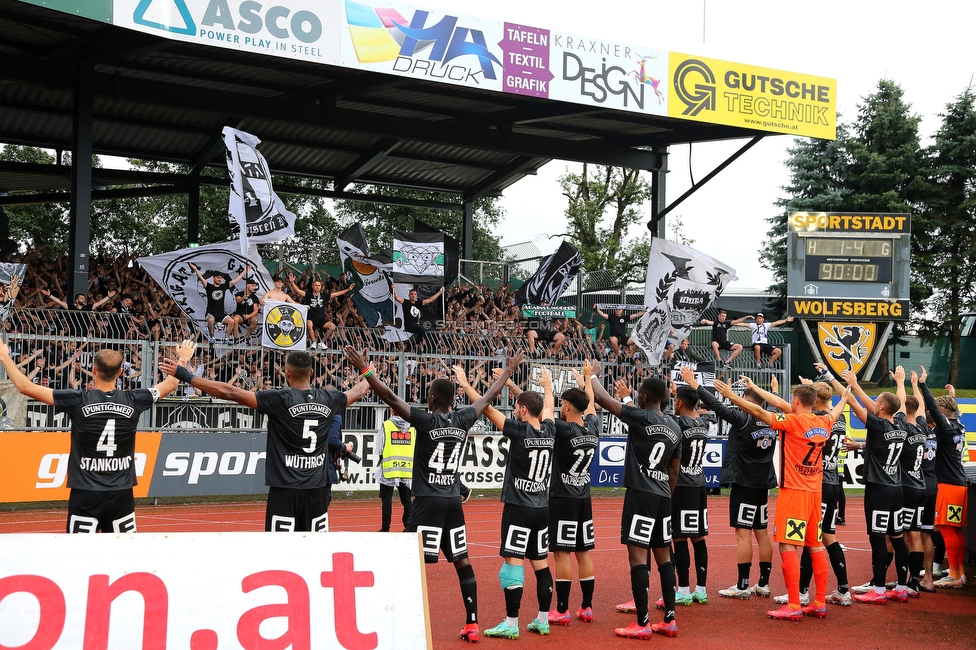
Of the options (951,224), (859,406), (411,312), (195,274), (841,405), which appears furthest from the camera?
(951,224)

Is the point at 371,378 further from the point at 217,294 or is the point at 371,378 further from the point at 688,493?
the point at 217,294

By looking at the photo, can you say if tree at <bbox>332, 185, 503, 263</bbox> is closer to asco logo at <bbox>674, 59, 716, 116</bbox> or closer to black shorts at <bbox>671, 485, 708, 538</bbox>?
asco logo at <bbox>674, 59, 716, 116</bbox>

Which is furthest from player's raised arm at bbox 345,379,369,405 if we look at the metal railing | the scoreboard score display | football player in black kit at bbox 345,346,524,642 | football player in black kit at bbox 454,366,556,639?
the scoreboard score display

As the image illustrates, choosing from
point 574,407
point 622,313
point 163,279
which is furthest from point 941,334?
point 574,407

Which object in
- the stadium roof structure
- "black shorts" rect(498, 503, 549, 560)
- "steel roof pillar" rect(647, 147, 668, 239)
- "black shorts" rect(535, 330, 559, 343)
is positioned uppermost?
the stadium roof structure

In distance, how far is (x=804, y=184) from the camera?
4012cm

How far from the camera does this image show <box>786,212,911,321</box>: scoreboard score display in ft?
79.4

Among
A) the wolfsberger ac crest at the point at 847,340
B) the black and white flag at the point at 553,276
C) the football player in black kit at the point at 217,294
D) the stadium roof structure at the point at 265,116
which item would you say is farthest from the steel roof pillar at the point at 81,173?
the wolfsberger ac crest at the point at 847,340

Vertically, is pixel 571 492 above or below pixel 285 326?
below

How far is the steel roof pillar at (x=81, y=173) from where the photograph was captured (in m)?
18.0

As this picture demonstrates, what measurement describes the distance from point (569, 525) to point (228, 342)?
10114 mm

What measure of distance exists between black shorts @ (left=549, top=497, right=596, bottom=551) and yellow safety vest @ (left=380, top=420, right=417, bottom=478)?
416 cm

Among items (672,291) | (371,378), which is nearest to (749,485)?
(371,378)

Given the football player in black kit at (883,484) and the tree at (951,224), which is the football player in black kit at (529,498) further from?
the tree at (951,224)
